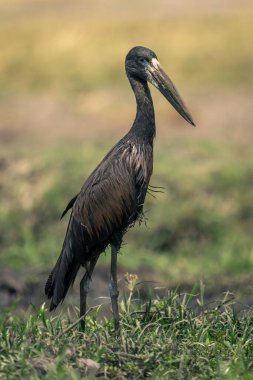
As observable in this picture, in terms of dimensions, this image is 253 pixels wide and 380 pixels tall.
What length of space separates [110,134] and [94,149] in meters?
3.58

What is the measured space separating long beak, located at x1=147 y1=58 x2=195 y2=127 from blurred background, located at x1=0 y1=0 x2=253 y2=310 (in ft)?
4.03

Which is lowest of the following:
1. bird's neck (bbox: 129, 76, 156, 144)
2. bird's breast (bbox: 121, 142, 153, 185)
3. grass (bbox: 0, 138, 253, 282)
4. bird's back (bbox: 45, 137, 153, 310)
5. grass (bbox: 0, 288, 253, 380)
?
grass (bbox: 0, 138, 253, 282)

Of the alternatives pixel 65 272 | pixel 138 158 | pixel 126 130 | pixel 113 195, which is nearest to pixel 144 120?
pixel 138 158

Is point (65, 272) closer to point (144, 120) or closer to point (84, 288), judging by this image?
point (84, 288)

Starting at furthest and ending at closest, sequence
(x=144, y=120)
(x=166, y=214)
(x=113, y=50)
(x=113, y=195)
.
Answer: (x=113, y=50), (x=166, y=214), (x=144, y=120), (x=113, y=195)

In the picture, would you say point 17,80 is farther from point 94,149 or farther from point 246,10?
point 94,149

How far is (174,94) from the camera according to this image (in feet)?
24.1

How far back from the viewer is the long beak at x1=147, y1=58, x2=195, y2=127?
23.8ft

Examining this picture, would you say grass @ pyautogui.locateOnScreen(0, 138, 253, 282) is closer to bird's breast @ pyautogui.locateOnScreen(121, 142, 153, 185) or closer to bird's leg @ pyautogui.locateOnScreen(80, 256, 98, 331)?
bird's leg @ pyautogui.locateOnScreen(80, 256, 98, 331)

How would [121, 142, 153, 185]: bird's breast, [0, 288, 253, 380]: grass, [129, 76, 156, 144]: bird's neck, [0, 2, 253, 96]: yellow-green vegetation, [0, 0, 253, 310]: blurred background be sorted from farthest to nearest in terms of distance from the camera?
[0, 2, 253, 96]: yellow-green vegetation < [0, 0, 253, 310]: blurred background < [129, 76, 156, 144]: bird's neck < [121, 142, 153, 185]: bird's breast < [0, 288, 253, 380]: grass

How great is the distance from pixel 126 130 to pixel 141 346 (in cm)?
1351

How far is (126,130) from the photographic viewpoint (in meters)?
19.5

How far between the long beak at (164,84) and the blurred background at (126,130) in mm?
1229

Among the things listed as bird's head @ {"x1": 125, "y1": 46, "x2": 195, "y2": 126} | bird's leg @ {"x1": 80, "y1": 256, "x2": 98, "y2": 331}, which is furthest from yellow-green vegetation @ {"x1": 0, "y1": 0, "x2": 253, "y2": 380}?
bird's head @ {"x1": 125, "y1": 46, "x2": 195, "y2": 126}
